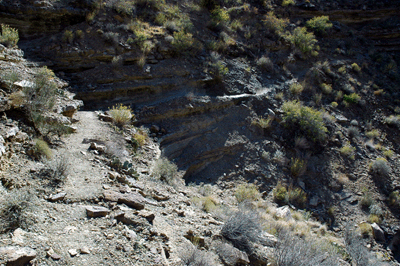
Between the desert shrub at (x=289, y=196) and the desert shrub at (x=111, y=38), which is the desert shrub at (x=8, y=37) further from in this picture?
the desert shrub at (x=289, y=196)

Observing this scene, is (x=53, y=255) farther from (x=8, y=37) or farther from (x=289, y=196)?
(x=8, y=37)

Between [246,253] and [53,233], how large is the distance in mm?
2812

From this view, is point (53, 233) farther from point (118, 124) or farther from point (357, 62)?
point (357, 62)

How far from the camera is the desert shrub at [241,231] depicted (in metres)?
4.22

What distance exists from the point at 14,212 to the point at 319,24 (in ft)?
57.4

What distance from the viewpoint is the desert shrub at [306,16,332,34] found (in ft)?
50.6

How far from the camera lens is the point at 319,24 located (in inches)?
609

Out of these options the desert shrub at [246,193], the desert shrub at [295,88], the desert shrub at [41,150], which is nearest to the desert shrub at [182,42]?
the desert shrub at [295,88]

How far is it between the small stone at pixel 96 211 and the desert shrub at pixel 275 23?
13424mm

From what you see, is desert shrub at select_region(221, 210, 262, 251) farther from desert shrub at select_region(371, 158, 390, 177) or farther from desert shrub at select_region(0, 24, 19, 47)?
desert shrub at select_region(0, 24, 19, 47)

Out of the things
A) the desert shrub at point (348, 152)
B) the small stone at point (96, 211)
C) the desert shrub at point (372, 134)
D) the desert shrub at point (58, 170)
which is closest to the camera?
the small stone at point (96, 211)

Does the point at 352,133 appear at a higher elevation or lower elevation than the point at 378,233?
higher

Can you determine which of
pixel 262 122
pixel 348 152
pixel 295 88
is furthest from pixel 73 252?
pixel 295 88

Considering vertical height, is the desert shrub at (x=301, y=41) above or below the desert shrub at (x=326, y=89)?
above
